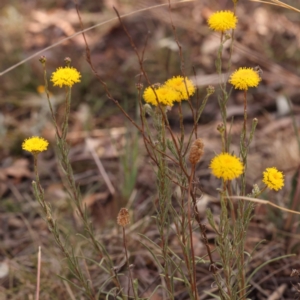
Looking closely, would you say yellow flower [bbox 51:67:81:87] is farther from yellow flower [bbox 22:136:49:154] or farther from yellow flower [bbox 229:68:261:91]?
yellow flower [bbox 229:68:261:91]

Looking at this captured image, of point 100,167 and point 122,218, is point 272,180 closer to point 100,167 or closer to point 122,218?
point 122,218

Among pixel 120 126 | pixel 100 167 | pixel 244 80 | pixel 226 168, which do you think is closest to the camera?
pixel 226 168

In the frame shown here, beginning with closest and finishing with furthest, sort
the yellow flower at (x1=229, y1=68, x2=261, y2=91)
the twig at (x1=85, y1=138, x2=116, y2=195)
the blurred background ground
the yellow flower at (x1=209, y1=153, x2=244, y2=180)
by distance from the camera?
the yellow flower at (x1=209, y1=153, x2=244, y2=180)
the yellow flower at (x1=229, y1=68, x2=261, y2=91)
the blurred background ground
the twig at (x1=85, y1=138, x2=116, y2=195)

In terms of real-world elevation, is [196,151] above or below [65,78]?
below

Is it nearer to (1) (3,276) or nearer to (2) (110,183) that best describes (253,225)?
(2) (110,183)

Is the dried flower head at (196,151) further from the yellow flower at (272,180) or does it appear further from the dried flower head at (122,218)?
the dried flower head at (122,218)

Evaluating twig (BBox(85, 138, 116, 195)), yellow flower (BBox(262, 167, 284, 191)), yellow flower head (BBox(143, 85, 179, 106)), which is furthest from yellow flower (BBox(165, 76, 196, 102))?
twig (BBox(85, 138, 116, 195))

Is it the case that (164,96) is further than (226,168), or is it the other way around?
(164,96)

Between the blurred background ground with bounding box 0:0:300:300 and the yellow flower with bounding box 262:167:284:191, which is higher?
the blurred background ground with bounding box 0:0:300:300

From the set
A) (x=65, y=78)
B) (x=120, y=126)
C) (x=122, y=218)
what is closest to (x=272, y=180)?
(x=122, y=218)
